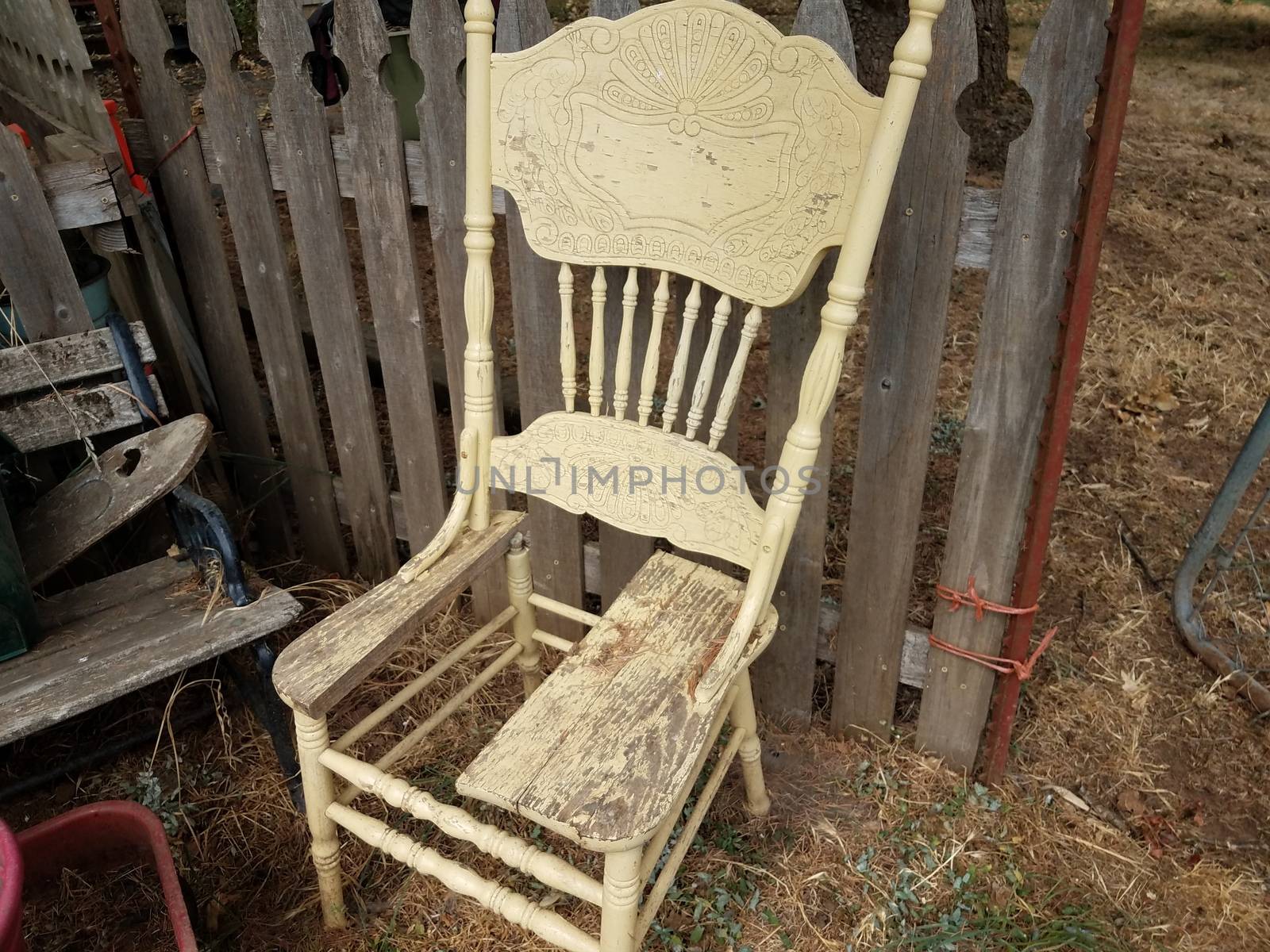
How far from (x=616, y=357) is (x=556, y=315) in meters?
0.17

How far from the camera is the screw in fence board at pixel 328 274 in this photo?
2.07m

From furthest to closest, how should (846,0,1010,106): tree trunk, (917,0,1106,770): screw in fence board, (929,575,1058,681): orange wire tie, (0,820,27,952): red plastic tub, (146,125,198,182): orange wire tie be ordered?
(846,0,1010,106): tree trunk, (146,125,198,182): orange wire tie, (929,575,1058,681): orange wire tie, (917,0,1106,770): screw in fence board, (0,820,27,952): red plastic tub

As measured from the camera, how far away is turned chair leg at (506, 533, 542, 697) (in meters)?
1.94

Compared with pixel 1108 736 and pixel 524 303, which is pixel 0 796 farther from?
pixel 1108 736

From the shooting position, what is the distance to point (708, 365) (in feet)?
5.24

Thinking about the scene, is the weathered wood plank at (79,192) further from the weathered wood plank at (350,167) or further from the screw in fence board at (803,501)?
the screw in fence board at (803,501)

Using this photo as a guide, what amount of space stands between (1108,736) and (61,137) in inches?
122

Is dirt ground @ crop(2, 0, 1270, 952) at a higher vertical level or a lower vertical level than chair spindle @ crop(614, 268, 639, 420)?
A: lower

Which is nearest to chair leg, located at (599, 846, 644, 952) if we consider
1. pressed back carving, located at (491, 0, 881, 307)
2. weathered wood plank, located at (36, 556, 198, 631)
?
pressed back carving, located at (491, 0, 881, 307)

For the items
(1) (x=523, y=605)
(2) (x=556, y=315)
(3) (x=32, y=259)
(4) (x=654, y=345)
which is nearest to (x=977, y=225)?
(4) (x=654, y=345)

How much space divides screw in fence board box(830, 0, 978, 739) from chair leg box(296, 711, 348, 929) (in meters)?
1.15

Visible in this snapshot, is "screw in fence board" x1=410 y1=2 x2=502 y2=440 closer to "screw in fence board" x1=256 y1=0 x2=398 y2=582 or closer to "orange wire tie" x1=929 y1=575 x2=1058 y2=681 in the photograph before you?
"screw in fence board" x1=256 y1=0 x2=398 y2=582

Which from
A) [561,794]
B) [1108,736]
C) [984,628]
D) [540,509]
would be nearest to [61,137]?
[540,509]

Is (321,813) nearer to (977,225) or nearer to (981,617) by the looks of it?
(981,617)
